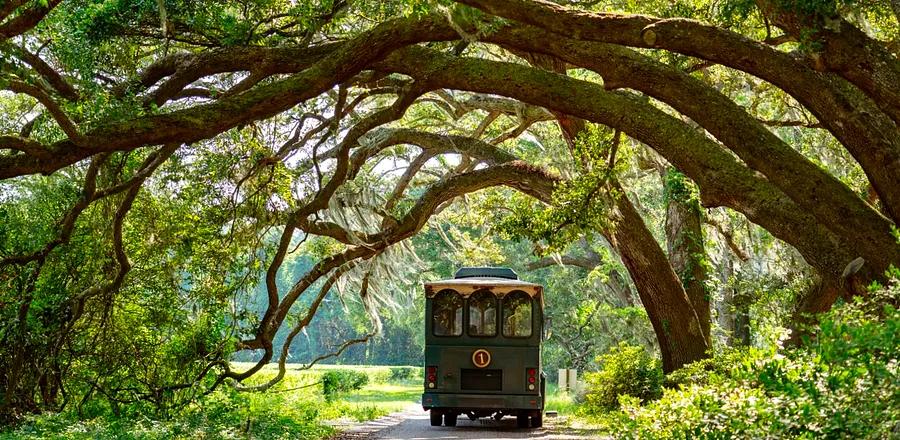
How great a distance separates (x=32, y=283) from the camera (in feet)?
38.4

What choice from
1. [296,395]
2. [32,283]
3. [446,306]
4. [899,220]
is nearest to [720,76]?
[446,306]

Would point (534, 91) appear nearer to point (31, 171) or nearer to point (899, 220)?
point (899, 220)

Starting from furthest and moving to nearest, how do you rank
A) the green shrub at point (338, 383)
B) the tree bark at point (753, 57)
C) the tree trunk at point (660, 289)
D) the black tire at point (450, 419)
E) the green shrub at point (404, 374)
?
the green shrub at point (404, 374)
the green shrub at point (338, 383)
the black tire at point (450, 419)
the tree trunk at point (660, 289)
the tree bark at point (753, 57)

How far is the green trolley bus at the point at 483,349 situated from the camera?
650 inches

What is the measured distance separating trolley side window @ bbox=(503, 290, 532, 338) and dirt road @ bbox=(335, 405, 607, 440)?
1.61 meters

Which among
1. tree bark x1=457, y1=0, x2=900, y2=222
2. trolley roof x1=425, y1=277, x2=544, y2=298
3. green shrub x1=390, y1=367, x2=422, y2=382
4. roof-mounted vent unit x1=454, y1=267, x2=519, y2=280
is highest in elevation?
tree bark x1=457, y1=0, x2=900, y2=222

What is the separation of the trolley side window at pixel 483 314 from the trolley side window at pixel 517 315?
0.61ft

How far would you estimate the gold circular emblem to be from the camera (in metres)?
16.6

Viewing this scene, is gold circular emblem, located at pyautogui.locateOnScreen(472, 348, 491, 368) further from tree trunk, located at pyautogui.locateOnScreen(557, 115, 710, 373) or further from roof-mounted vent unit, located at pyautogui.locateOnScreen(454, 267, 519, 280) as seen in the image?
tree trunk, located at pyautogui.locateOnScreen(557, 115, 710, 373)

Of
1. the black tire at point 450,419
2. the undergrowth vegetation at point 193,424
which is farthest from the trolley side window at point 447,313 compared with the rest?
the undergrowth vegetation at point 193,424

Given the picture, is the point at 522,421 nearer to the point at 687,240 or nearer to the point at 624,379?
the point at 624,379

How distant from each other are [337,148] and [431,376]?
5.37 meters

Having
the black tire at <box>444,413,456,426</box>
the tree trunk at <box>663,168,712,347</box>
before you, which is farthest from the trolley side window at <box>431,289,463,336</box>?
the tree trunk at <box>663,168,712,347</box>

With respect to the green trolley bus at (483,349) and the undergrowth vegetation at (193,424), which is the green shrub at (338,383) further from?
the undergrowth vegetation at (193,424)
